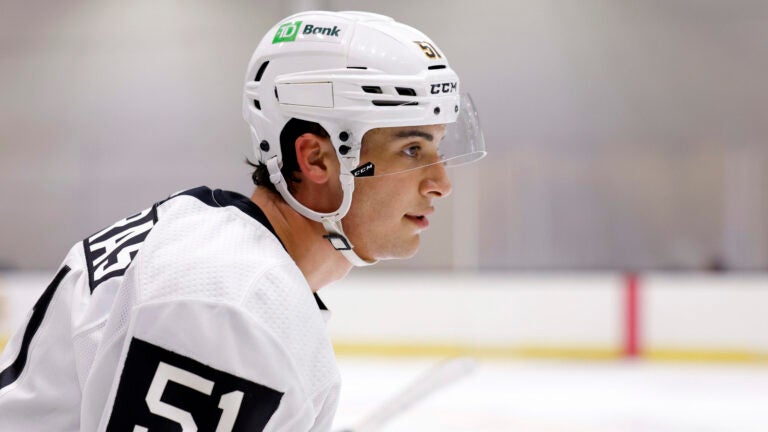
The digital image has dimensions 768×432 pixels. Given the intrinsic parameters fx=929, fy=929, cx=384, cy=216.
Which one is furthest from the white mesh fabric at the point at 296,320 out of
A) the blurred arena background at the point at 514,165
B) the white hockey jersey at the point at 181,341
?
the blurred arena background at the point at 514,165

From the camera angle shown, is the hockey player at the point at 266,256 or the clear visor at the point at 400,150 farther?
the clear visor at the point at 400,150

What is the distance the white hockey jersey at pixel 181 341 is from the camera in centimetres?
101

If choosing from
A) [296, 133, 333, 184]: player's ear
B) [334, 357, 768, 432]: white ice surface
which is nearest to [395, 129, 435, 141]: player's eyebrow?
[296, 133, 333, 184]: player's ear

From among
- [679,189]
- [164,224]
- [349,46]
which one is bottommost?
[679,189]

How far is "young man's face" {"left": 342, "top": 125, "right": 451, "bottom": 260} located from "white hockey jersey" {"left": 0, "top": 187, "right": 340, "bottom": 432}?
0.74ft

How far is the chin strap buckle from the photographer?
137 centimetres

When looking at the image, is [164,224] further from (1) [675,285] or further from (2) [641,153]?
(2) [641,153]

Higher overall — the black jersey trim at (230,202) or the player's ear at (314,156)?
the player's ear at (314,156)

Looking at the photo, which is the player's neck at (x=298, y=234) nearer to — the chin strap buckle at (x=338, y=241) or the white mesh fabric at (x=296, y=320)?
the chin strap buckle at (x=338, y=241)

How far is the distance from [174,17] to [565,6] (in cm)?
320

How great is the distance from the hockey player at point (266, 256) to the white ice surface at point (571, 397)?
9.60 feet

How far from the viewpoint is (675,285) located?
6301 mm

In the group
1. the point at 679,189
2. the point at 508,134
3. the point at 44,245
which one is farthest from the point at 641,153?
the point at 44,245

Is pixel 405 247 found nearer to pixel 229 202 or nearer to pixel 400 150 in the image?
pixel 400 150
